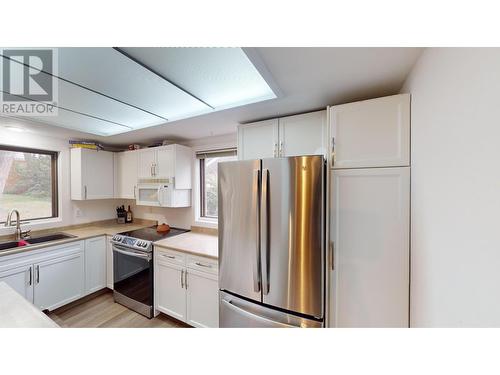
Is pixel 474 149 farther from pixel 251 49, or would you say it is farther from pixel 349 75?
pixel 251 49

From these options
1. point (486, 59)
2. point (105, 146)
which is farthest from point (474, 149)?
point (105, 146)

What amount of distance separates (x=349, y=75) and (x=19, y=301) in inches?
78.3

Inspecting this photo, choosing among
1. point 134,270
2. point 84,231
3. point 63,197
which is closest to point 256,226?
point 134,270

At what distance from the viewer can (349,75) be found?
106cm

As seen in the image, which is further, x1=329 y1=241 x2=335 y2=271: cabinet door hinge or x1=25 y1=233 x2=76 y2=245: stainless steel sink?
x1=25 y1=233 x2=76 y2=245: stainless steel sink

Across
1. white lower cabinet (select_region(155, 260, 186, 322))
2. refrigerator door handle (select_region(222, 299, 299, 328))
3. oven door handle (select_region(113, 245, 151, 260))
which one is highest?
oven door handle (select_region(113, 245, 151, 260))

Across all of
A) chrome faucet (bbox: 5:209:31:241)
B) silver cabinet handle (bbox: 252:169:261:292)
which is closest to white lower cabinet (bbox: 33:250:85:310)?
chrome faucet (bbox: 5:209:31:241)

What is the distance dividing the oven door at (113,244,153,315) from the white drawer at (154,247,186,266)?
108mm

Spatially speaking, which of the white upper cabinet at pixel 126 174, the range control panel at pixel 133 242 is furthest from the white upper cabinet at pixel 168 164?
the range control panel at pixel 133 242

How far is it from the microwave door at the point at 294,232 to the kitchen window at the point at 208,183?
134 cm

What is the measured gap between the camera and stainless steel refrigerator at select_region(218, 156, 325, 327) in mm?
1164

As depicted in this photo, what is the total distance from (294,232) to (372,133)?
766 mm

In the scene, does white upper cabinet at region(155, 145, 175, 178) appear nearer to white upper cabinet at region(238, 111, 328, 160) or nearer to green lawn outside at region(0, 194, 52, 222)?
white upper cabinet at region(238, 111, 328, 160)

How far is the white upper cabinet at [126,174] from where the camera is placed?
2.68m
